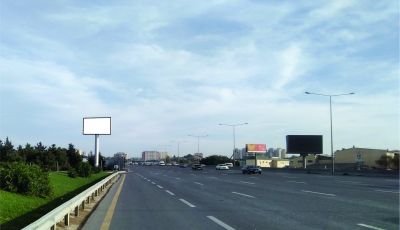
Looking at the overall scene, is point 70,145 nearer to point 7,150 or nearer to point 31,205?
point 7,150

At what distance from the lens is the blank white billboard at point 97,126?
80.4 metres

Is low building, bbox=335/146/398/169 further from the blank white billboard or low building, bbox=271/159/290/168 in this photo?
the blank white billboard

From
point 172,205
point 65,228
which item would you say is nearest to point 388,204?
point 172,205

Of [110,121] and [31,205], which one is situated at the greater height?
[110,121]

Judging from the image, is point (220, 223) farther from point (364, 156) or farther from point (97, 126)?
point (364, 156)

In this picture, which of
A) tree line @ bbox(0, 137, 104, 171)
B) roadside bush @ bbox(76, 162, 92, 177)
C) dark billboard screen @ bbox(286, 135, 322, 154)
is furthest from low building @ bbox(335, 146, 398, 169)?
roadside bush @ bbox(76, 162, 92, 177)

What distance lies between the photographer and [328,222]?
1284 cm

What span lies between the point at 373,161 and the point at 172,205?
405 ft

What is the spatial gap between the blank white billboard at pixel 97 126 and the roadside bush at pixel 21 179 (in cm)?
6166

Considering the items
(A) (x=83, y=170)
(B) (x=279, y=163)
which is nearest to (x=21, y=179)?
(A) (x=83, y=170)

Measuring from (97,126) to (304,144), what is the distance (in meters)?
37.7

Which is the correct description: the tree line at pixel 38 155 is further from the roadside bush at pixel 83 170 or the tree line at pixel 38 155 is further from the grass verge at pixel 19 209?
the grass verge at pixel 19 209

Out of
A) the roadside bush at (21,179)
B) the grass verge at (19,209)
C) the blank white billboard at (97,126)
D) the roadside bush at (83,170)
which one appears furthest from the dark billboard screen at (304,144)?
the grass verge at (19,209)

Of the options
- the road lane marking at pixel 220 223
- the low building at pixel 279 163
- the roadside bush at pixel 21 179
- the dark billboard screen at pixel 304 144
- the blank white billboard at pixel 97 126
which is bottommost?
the low building at pixel 279 163
